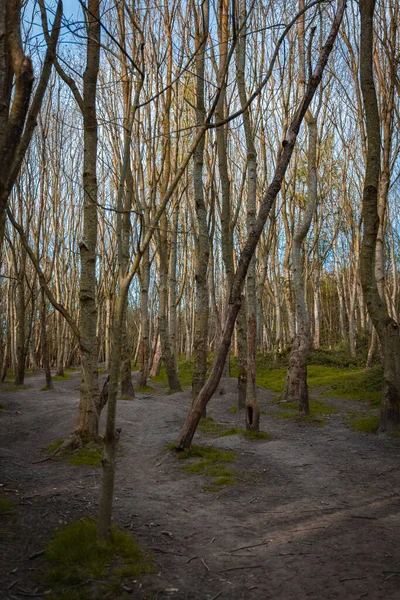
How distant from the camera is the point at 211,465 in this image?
587cm

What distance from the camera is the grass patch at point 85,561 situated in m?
2.98

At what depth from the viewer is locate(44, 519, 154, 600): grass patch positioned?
2.98m

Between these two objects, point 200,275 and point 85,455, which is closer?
point 85,455

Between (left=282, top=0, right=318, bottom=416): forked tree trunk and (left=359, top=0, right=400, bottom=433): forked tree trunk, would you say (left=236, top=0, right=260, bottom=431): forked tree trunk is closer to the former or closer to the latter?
(left=282, top=0, right=318, bottom=416): forked tree trunk

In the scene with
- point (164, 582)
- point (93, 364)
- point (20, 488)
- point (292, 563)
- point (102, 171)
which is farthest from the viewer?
point (102, 171)

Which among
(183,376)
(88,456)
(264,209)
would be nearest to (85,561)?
(88,456)

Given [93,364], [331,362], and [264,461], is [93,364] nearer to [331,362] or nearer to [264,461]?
[264,461]

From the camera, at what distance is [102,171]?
67.9ft

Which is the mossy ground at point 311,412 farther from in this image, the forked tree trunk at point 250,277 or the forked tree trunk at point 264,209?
the forked tree trunk at point 264,209

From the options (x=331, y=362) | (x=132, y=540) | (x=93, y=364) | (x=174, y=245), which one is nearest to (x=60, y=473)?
(x=93, y=364)

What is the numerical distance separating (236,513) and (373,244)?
4638mm

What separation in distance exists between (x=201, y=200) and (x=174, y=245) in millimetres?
7408

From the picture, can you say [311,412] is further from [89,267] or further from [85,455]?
[89,267]

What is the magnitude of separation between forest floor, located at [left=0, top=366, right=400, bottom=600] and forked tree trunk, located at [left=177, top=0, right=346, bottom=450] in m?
1.04
